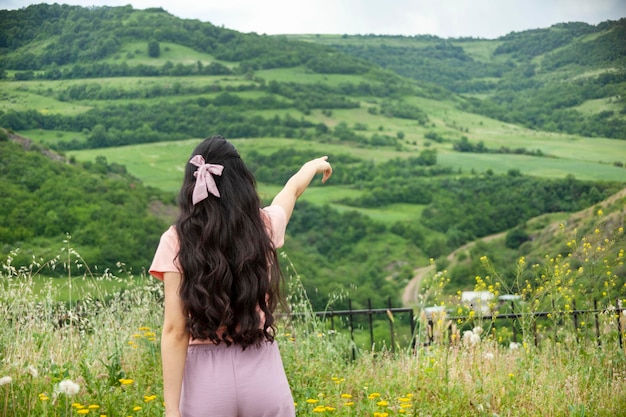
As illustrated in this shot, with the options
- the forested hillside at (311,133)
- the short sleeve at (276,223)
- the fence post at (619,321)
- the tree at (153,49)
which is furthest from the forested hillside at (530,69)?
the short sleeve at (276,223)

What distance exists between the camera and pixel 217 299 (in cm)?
226

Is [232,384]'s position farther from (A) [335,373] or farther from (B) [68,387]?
(A) [335,373]

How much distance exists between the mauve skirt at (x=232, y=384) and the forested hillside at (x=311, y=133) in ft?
140

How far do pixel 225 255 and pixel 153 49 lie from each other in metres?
99.9

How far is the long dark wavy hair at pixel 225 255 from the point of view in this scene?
2242 mm

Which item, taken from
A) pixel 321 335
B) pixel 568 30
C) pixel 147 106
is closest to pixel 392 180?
pixel 147 106

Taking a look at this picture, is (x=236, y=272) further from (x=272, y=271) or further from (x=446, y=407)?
(x=446, y=407)

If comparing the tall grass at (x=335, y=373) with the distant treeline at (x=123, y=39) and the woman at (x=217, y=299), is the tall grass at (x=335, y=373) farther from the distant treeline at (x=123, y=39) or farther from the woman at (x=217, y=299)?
the distant treeline at (x=123, y=39)

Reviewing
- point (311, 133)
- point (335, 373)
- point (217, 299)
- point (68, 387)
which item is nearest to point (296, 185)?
point (217, 299)

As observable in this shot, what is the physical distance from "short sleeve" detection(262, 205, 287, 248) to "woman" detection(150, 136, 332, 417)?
117 mm

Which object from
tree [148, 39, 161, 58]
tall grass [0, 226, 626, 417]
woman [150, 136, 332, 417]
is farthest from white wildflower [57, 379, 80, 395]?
tree [148, 39, 161, 58]

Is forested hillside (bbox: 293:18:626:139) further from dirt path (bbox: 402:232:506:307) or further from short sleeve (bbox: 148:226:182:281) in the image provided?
short sleeve (bbox: 148:226:182:281)

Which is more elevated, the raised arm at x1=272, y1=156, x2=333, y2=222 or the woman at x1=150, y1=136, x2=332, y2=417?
the raised arm at x1=272, y1=156, x2=333, y2=222

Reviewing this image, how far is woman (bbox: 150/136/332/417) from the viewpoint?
223cm
